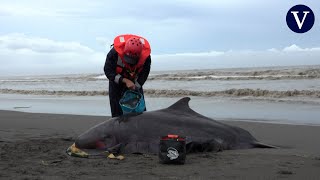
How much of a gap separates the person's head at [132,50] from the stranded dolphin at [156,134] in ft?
3.12

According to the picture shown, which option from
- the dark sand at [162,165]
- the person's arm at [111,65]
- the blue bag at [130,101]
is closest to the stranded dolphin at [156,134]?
the dark sand at [162,165]

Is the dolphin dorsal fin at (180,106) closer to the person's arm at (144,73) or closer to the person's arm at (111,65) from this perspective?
the person's arm at (144,73)

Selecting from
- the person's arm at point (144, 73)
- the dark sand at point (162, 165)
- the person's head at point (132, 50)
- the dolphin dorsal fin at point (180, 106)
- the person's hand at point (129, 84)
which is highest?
the person's head at point (132, 50)

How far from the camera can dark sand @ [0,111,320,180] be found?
4.50 meters

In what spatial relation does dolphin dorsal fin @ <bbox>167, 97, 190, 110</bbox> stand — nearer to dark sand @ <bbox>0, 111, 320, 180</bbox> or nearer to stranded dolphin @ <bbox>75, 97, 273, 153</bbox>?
stranded dolphin @ <bbox>75, 97, 273, 153</bbox>

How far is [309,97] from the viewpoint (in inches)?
601

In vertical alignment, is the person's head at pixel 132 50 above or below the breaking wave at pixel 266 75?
above

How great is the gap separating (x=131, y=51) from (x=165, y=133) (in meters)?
1.41

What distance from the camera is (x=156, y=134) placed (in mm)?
6059

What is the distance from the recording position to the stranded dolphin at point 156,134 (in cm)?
602

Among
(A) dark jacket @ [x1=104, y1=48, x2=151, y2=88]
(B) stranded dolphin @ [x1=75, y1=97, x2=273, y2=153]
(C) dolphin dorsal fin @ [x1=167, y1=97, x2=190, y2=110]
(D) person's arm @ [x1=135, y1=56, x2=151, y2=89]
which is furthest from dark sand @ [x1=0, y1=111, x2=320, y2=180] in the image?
(D) person's arm @ [x1=135, y1=56, x2=151, y2=89]

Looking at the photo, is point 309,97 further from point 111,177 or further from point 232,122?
point 111,177

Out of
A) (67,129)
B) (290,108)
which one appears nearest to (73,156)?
(67,129)

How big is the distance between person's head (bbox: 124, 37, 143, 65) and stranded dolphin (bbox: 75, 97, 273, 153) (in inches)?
37.5
